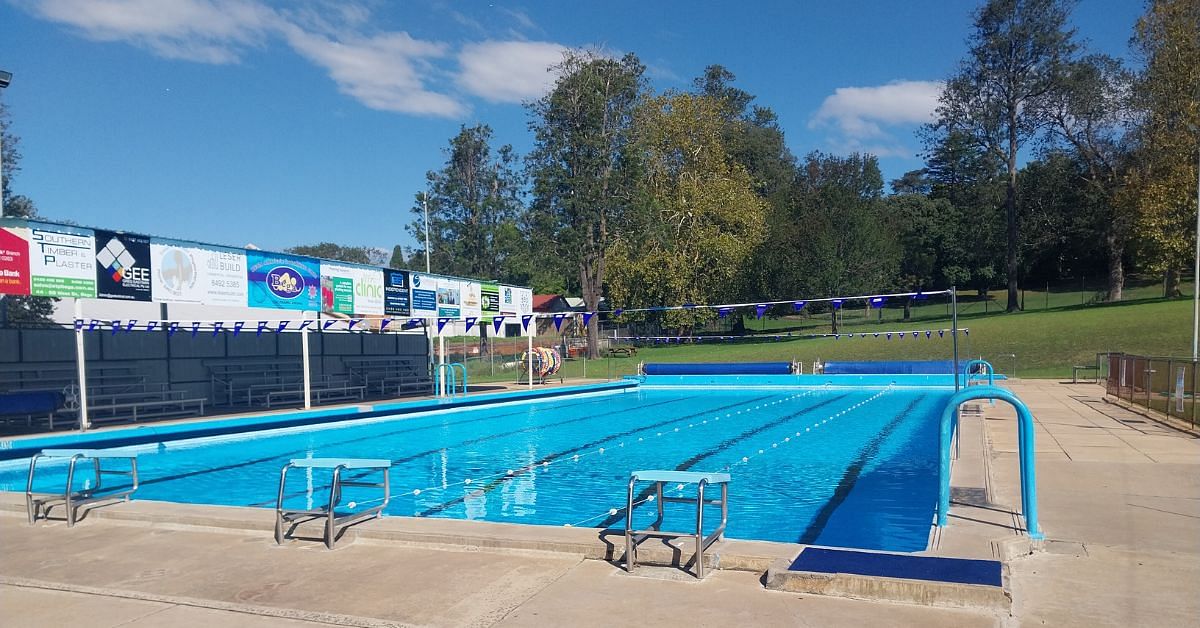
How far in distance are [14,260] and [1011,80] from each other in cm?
4749

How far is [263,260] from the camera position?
18328 mm

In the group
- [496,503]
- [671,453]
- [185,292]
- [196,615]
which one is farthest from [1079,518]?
[185,292]

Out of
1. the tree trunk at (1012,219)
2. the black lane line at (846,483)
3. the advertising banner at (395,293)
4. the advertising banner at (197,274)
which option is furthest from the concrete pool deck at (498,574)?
the tree trunk at (1012,219)

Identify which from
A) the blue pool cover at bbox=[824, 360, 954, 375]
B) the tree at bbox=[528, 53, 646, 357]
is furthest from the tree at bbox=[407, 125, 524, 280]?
the blue pool cover at bbox=[824, 360, 954, 375]

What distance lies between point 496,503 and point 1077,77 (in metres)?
46.4

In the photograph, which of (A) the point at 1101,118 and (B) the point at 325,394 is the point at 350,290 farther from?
(A) the point at 1101,118

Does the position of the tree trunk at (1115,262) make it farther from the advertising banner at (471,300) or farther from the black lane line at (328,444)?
the advertising banner at (471,300)

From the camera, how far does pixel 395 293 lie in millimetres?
22266

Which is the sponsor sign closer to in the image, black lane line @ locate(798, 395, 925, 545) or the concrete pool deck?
the concrete pool deck

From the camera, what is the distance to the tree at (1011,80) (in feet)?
142

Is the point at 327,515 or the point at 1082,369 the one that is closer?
the point at 327,515

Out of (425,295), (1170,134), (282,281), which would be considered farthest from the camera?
(1170,134)

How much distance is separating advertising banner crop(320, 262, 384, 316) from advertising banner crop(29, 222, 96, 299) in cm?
572

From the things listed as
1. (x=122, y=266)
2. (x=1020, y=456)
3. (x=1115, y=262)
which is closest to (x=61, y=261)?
(x=122, y=266)
